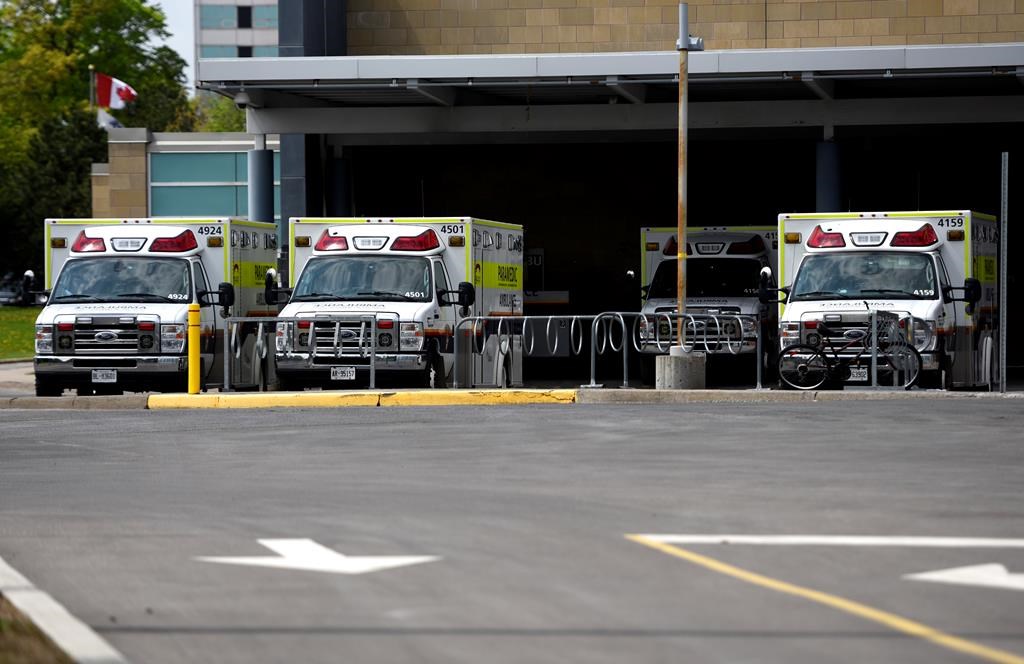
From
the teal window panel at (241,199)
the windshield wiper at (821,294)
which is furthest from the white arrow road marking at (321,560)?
the teal window panel at (241,199)

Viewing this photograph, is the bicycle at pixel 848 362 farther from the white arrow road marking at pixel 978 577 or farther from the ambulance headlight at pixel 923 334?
the white arrow road marking at pixel 978 577

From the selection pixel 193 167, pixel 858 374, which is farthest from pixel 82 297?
pixel 193 167

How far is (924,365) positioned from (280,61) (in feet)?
42.1

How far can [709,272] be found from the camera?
3158 cm

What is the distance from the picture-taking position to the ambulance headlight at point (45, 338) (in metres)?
26.3

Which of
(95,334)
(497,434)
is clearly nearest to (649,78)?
(95,334)

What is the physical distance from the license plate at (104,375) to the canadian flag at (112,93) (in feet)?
143

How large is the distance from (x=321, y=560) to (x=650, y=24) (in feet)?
89.4

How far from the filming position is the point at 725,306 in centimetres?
3042

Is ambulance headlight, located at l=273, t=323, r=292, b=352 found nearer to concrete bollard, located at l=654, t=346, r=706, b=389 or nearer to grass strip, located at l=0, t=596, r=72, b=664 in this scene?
concrete bollard, located at l=654, t=346, r=706, b=389

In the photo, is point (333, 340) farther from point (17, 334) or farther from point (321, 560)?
point (17, 334)

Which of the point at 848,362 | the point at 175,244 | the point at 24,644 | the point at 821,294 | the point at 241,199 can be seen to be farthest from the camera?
the point at 241,199

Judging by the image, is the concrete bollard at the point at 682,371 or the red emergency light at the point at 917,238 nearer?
A: the concrete bollard at the point at 682,371

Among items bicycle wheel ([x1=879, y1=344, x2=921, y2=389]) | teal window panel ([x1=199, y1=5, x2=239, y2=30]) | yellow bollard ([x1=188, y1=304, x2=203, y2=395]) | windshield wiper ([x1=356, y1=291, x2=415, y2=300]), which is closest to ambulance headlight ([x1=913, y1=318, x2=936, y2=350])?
bicycle wheel ([x1=879, y1=344, x2=921, y2=389])
